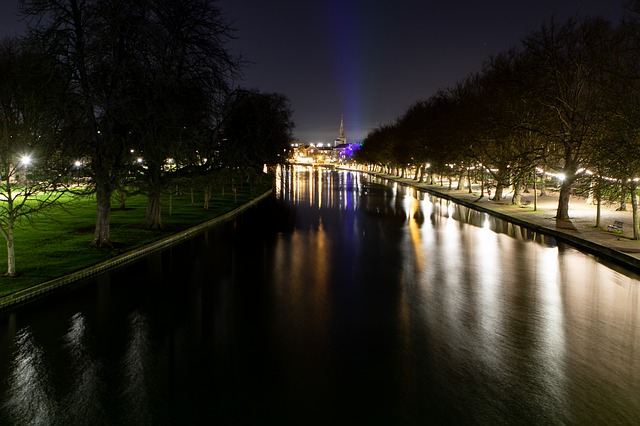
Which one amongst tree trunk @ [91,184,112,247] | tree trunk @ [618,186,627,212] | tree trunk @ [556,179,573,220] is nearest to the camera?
tree trunk @ [91,184,112,247]

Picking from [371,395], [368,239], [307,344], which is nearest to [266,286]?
[307,344]

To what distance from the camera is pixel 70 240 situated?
19344mm

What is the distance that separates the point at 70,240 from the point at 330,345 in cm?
1534

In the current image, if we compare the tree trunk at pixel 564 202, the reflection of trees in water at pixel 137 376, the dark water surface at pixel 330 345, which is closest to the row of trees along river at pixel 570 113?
the tree trunk at pixel 564 202

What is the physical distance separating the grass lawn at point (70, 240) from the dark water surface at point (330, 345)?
1.55 metres

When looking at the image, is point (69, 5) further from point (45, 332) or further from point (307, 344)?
point (307, 344)

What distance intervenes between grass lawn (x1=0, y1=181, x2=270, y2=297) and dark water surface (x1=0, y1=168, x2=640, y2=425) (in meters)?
1.55

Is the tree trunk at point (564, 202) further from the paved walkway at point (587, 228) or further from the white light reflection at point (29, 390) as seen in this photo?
the white light reflection at point (29, 390)

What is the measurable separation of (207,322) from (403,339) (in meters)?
4.23

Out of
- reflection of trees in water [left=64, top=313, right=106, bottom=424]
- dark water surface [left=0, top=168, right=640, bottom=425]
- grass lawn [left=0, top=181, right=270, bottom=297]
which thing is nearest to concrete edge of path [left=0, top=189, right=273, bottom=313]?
grass lawn [left=0, top=181, right=270, bottom=297]

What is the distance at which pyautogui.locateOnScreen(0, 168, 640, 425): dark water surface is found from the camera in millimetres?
6410

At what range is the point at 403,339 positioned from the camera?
353 inches

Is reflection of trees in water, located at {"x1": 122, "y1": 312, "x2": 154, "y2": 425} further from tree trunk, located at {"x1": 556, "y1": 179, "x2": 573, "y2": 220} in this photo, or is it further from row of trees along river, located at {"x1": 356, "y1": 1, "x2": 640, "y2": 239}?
tree trunk, located at {"x1": 556, "y1": 179, "x2": 573, "y2": 220}

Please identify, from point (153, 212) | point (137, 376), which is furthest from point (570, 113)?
point (137, 376)
